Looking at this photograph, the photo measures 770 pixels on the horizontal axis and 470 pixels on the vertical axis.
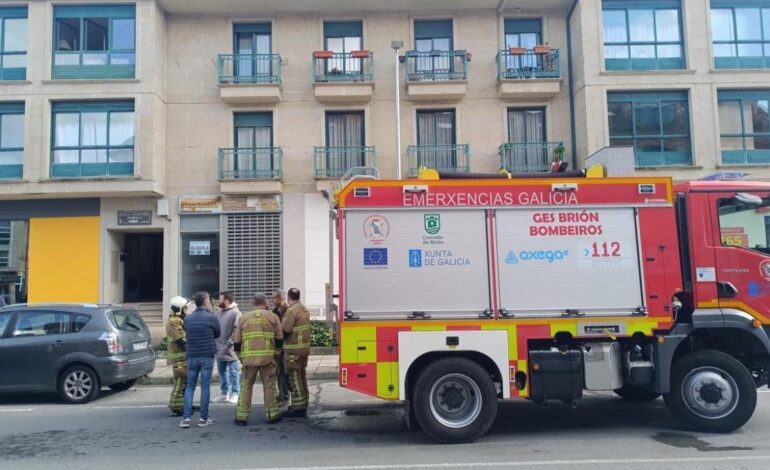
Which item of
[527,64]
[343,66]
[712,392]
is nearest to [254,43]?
[343,66]

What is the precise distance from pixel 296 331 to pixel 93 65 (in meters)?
13.2

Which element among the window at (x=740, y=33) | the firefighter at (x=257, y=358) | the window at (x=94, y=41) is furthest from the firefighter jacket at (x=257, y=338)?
the window at (x=740, y=33)

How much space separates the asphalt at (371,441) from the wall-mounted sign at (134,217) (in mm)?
9124

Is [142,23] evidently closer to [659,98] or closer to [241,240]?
[241,240]

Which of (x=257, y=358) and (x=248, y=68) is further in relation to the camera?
(x=248, y=68)

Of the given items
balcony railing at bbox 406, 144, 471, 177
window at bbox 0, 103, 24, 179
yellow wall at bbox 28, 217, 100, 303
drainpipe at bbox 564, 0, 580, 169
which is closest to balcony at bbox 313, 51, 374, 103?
balcony railing at bbox 406, 144, 471, 177

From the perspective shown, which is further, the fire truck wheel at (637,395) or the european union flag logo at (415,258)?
the fire truck wheel at (637,395)

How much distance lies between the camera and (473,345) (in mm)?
6387

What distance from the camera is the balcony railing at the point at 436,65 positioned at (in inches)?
677

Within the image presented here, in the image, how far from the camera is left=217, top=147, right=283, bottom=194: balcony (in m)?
16.7

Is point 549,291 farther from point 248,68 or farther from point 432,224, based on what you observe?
point 248,68

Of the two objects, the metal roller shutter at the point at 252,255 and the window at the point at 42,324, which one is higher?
the metal roller shutter at the point at 252,255

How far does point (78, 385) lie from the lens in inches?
359

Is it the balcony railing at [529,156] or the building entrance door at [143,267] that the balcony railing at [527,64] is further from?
the building entrance door at [143,267]
